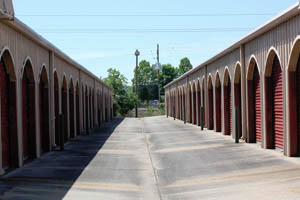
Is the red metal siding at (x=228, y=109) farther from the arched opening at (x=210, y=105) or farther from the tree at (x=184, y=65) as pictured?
the tree at (x=184, y=65)

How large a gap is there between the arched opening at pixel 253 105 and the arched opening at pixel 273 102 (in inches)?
64.7

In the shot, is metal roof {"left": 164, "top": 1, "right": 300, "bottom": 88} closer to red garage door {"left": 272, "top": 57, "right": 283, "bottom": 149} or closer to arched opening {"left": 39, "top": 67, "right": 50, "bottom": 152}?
red garage door {"left": 272, "top": 57, "right": 283, "bottom": 149}

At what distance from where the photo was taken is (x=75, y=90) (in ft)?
79.1

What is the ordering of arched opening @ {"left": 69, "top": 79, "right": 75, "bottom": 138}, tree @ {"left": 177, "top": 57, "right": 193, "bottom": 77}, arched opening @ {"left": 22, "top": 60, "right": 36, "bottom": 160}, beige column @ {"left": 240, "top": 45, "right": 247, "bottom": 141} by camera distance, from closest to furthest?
arched opening @ {"left": 22, "top": 60, "right": 36, "bottom": 160} < beige column @ {"left": 240, "top": 45, "right": 247, "bottom": 141} < arched opening @ {"left": 69, "top": 79, "right": 75, "bottom": 138} < tree @ {"left": 177, "top": 57, "right": 193, "bottom": 77}

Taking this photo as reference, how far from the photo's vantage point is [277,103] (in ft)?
45.3

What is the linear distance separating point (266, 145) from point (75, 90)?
41.5ft

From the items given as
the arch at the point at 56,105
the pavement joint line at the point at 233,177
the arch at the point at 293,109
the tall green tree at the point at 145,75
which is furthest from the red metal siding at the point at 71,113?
the tall green tree at the point at 145,75

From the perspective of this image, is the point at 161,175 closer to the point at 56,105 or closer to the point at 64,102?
the point at 56,105

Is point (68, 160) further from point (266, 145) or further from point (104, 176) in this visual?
point (266, 145)

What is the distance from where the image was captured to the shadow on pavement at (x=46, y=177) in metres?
8.48

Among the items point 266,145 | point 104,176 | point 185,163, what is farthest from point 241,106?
point 104,176

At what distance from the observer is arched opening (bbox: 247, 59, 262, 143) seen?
16.1 metres

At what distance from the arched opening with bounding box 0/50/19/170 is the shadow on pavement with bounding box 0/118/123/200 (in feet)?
1.40

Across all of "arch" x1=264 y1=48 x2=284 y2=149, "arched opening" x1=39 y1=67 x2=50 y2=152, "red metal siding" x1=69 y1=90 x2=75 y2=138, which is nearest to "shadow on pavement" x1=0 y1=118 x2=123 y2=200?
"arched opening" x1=39 y1=67 x2=50 y2=152
